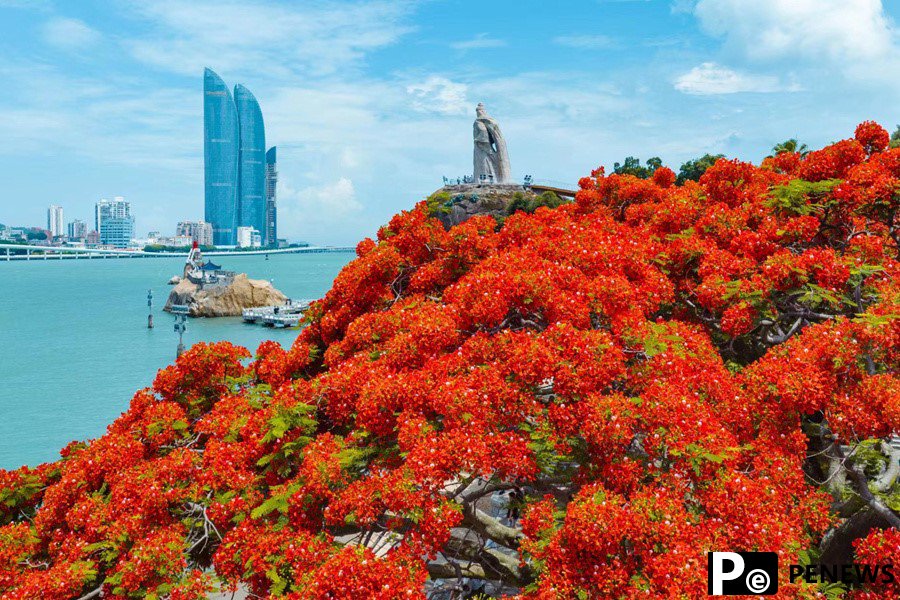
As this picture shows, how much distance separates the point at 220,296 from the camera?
213 feet

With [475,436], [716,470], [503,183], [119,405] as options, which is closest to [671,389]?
[716,470]

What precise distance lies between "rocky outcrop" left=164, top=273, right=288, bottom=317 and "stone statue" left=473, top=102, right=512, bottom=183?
2719 cm

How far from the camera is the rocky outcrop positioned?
64.4 metres

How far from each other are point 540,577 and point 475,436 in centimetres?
→ 96

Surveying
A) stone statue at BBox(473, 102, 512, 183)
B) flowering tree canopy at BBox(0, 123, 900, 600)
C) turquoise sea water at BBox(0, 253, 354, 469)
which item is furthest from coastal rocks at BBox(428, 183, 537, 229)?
flowering tree canopy at BBox(0, 123, 900, 600)

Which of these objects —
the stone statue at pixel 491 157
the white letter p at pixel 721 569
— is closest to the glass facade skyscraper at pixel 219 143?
the stone statue at pixel 491 157

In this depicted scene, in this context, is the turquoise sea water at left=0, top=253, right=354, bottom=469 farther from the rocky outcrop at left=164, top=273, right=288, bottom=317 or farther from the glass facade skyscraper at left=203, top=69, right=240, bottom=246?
the glass facade skyscraper at left=203, top=69, right=240, bottom=246

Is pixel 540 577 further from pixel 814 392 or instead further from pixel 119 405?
pixel 119 405

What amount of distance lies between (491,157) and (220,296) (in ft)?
103

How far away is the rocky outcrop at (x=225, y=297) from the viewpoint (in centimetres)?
6438

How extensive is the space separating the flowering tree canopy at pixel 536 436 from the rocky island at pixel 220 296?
200 ft

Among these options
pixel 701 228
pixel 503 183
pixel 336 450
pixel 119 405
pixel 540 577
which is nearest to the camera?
pixel 540 577

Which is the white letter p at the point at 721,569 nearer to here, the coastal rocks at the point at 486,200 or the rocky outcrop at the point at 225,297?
the coastal rocks at the point at 486,200

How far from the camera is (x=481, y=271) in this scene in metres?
5.88
